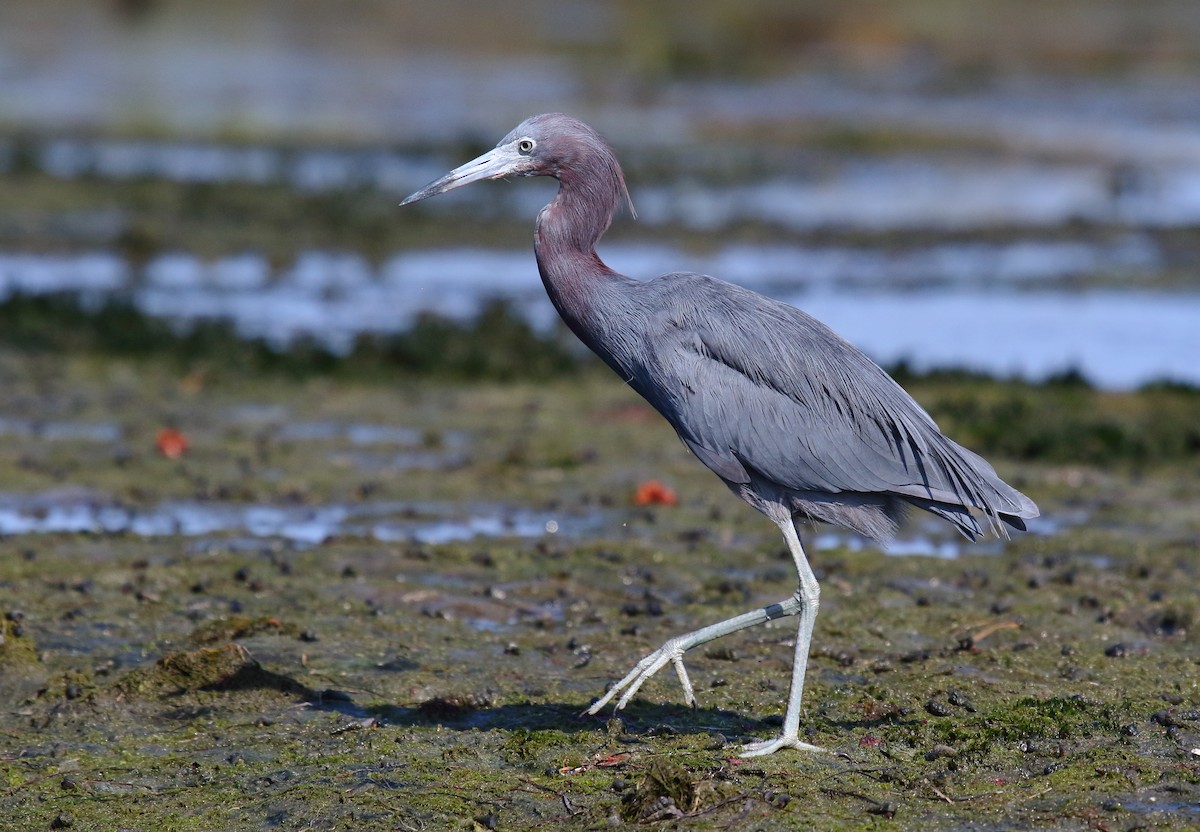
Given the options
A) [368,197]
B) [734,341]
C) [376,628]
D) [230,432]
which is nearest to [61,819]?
[376,628]

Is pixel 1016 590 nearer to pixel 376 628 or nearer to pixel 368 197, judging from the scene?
pixel 376 628

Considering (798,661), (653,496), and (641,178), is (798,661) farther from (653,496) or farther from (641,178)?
(641,178)

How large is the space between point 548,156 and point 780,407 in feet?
4.36

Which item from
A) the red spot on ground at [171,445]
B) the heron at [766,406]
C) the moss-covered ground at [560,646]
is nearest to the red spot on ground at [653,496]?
the moss-covered ground at [560,646]

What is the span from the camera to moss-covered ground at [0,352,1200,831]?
5582 millimetres

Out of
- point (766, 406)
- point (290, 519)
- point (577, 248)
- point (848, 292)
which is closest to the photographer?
point (766, 406)

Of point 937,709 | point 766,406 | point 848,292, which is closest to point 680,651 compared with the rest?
point 766,406

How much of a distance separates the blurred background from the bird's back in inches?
272

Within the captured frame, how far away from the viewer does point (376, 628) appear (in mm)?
7598

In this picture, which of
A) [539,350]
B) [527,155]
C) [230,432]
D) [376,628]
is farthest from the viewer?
[539,350]

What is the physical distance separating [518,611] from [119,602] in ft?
6.02

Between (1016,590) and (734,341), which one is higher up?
(734,341)

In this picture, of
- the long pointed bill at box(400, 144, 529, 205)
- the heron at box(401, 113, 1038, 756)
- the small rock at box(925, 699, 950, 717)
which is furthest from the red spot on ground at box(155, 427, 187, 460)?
the small rock at box(925, 699, 950, 717)

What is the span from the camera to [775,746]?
231 inches
